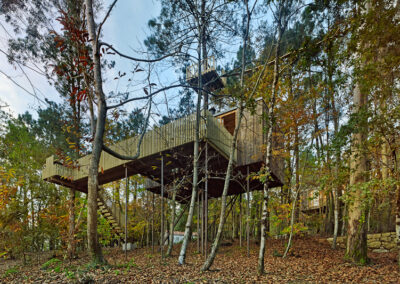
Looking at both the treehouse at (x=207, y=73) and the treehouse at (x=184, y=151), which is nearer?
the treehouse at (x=184, y=151)

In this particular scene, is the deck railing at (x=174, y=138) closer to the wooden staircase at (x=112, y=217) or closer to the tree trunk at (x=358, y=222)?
the tree trunk at (x=358, y=222)

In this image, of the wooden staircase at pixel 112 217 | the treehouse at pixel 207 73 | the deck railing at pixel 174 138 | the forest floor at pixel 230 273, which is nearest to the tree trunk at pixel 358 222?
Answer: the forest floor at pixel 230 273

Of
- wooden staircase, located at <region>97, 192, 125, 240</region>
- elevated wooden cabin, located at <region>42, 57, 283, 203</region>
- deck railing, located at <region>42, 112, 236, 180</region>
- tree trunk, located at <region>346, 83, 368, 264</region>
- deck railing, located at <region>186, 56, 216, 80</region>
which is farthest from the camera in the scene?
wooden staircase, located at <region>97, 192, 125, 240</region>

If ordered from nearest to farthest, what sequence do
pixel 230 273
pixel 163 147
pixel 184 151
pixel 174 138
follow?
pixel 230 273
pixel 174 138
pixel 163 147
pixel 184 151

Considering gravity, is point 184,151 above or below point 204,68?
below

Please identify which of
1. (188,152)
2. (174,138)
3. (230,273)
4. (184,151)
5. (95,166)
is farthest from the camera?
(188,152)

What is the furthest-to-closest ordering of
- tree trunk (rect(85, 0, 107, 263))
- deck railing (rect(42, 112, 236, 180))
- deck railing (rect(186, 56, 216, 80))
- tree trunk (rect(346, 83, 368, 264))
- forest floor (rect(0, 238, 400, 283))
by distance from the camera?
deck railing (rect(186, 56, 216, 80)) < deck railing (rect(42, 112, 236, 180)) < tree trunk (rect(346, 83, 368, 264)) < tree trunk (rect(85, 0, 107, 263)) < forest floor (rect(0, 238, 400, 283))

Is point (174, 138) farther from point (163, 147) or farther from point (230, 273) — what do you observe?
point (230, 273)

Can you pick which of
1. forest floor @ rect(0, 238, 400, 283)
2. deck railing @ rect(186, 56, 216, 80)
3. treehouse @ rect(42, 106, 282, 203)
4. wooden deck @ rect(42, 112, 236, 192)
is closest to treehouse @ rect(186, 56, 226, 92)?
deck railing @ rect(186, 56, 216, 80)

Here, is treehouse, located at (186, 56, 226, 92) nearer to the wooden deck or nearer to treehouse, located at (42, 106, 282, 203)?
treehouse, located at (42, 106, 282, 203)

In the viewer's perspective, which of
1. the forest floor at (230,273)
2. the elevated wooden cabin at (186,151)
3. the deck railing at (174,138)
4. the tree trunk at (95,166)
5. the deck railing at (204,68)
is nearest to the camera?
the forest floor at (230,273)

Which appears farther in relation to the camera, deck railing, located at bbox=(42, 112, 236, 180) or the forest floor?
deck railing, located at bbox=(42, 112, 236, 180)

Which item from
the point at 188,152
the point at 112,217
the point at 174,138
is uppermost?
the point at 174,138

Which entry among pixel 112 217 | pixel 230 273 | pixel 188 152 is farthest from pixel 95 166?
pixel 112 217
